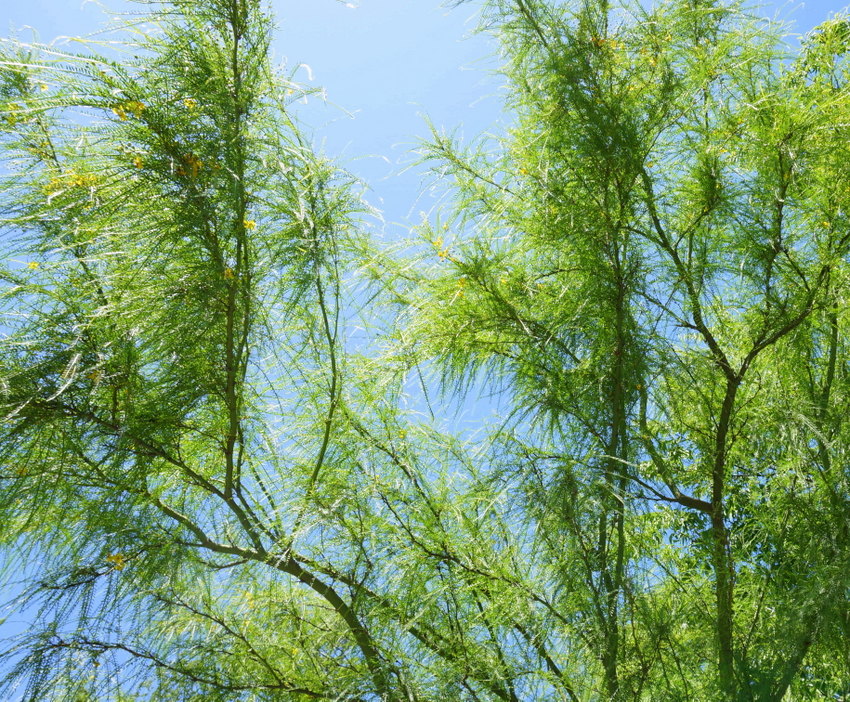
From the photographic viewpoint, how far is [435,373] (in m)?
1.86

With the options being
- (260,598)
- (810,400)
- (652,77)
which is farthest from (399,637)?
(652,77)

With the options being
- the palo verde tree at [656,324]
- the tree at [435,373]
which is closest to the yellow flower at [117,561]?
the tree at [435,373]

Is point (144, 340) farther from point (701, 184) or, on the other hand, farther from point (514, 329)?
point (701, 184)

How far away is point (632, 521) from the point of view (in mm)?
1551

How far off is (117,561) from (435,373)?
0.75 meters

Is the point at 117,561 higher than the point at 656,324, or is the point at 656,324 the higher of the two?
the point at 656,324

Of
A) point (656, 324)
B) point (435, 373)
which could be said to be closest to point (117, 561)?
point (435, 373)

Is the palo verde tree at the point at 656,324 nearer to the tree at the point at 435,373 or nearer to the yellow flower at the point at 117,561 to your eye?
the tree at the point at 435,373

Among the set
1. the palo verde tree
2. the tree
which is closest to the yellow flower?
the tree

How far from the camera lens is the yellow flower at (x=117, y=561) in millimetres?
1429

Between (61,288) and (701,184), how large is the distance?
126 centimetres

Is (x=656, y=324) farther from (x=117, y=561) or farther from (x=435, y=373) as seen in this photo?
(x=117, y=561)

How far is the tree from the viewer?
1399 mm

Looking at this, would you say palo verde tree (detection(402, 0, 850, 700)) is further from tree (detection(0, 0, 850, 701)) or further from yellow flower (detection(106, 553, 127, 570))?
yellow flower (detection(106, 553, 127, 570))
